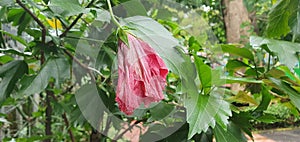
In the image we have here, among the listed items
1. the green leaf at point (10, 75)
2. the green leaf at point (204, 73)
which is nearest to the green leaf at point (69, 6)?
the green leaf at point (204, 73)

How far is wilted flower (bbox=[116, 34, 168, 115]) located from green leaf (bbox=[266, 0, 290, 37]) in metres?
0.31

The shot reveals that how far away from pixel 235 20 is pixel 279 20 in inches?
51.5

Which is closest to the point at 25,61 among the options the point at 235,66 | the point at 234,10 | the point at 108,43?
the point at 108,43

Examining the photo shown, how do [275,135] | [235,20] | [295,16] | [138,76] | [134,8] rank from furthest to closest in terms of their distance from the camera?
1. [235,20]
2. [275,135]
3. [295,16]
4. [134,8]
5. [138,76]

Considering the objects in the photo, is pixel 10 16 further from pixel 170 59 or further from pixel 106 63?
pixel 170 59

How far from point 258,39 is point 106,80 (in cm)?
22

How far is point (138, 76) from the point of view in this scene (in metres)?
0.23

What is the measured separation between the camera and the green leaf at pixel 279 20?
1.56 ft

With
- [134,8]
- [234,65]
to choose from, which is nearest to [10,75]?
[134,8]

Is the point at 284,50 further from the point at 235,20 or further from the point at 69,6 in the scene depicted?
the point at 235,20

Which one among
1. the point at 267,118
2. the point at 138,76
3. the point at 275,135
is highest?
the point at 138,76

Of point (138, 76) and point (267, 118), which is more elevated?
point (138, 76)

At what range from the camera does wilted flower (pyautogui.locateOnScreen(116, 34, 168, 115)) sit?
0.76 feet

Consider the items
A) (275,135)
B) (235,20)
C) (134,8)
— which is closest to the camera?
(134,8)
